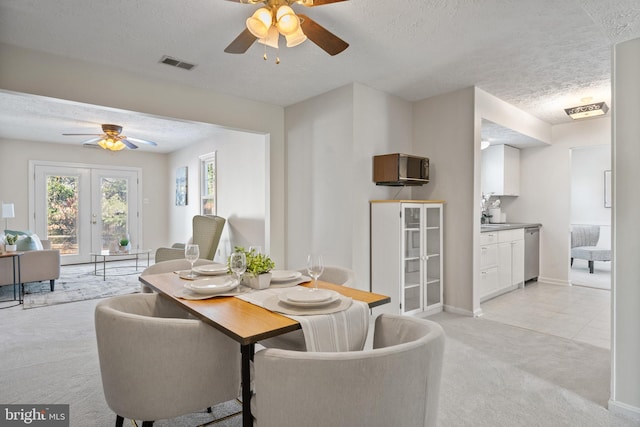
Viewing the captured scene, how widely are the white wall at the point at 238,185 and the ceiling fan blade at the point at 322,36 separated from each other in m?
2.33

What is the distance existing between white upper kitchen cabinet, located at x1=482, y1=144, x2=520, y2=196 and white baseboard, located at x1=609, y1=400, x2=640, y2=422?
12.6 ft

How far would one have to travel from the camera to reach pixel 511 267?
483 centimetres

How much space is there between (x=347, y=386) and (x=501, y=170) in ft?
17.3

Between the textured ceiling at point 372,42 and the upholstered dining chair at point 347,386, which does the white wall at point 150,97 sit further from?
the upholstered dining chair at point 347,386

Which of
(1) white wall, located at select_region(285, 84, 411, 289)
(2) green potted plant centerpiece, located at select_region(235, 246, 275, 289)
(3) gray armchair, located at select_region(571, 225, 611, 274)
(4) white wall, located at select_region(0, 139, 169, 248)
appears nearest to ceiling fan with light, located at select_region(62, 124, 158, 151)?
(4) white wall, located at select_region(0, 139, 169, 248)

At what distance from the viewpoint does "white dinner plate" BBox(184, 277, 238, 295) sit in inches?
68.4

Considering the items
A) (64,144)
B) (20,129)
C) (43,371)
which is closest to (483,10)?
(43,371)

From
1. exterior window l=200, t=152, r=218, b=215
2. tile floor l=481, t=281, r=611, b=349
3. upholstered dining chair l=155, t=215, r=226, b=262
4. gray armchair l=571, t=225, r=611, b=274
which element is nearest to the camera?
tile floor l=481, t=281, r=611, b=349

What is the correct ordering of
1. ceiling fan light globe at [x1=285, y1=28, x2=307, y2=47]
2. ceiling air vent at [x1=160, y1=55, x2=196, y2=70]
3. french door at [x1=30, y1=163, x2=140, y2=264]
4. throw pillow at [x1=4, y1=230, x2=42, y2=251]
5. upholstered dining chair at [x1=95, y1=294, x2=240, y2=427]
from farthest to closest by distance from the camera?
french door at [x1=30, y1=163, x2=140, y2=264] < throw pillow at [x1=4, y1=230, x2=42, y2=251] < ceiling air vent at [x1=160, y1=55, x2=196, y2=70] < ceiling fan light globe at [x1=285, y1=28, x2=307, y2=47] < upholstered dining chair at [x1=95, y1=294, x2=240, y2=427]

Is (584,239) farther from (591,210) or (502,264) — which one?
(502,264)

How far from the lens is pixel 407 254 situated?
367cm

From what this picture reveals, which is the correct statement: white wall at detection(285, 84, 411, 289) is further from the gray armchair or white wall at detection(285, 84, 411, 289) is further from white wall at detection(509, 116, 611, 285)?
the gray armchair

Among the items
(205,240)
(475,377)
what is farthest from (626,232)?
(205,240)

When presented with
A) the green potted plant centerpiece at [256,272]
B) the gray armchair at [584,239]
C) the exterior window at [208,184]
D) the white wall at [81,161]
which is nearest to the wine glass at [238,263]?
the green potted plant centerpiece at [256,272]
